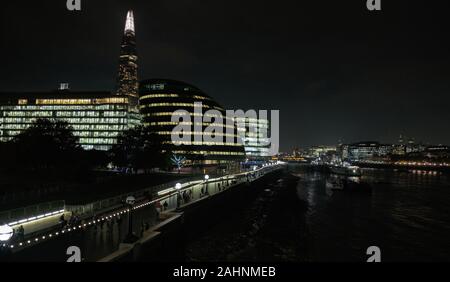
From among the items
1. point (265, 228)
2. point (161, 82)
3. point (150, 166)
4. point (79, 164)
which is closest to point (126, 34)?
point (161, 82)

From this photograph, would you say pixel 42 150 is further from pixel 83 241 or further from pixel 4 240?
pixel 4 240

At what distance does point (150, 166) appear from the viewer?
68750 mm

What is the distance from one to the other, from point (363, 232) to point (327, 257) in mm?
11234

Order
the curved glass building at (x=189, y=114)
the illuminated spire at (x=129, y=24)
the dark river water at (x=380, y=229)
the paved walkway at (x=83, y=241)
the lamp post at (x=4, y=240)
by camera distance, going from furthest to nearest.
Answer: the illuminated spire at (x=129, y=24) < the curved glass building at (x=189, y=114) < the dark river water at (x=380, y=229) < the paved walkway at (x=83, y=241) < the lamp post at (x=4, y=240)

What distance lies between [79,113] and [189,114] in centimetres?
4222

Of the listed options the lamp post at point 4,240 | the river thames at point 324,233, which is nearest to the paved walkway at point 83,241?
the lamp post at point 4,240

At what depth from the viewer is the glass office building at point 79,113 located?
407ft

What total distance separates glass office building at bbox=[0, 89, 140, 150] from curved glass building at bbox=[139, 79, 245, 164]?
8993 mm

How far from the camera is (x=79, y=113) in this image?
415ft

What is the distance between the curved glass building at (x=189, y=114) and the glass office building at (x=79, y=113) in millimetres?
8993

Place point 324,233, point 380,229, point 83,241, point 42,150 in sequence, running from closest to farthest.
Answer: point 83,241 < point 324,233 < point 380,229 < point 42,150
